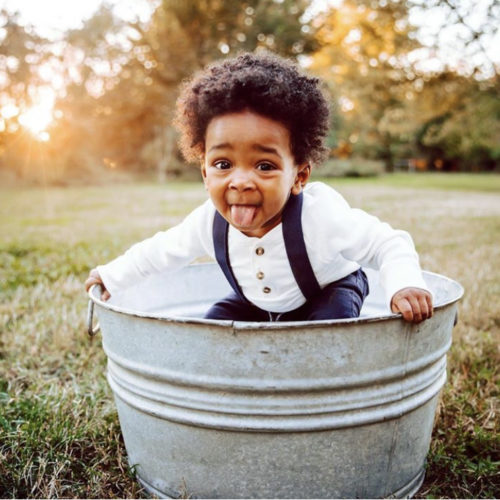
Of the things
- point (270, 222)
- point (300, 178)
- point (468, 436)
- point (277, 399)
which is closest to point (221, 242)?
point (270, 222)

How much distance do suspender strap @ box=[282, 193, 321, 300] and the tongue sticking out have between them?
0.14 metres

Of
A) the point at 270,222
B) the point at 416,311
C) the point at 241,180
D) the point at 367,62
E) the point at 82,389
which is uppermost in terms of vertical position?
the point at 367,62

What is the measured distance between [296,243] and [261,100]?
38 cm

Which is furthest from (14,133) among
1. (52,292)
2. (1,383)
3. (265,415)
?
(265,415)

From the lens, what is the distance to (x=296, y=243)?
1547 millimetres

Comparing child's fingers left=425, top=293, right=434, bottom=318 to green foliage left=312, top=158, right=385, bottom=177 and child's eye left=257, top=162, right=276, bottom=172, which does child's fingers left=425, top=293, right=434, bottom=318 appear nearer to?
child's eye left=257, top=162, right=276, bottom=172

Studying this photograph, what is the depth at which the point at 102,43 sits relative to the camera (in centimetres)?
1800

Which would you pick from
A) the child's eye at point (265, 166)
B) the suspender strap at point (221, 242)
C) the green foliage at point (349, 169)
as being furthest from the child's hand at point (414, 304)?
the green foliage at point (349, 169)

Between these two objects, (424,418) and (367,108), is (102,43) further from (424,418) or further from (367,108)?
(424,418)

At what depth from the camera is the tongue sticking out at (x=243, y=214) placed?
1.45 meters

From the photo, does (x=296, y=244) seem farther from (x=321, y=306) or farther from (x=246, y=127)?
(x=246, y=127)

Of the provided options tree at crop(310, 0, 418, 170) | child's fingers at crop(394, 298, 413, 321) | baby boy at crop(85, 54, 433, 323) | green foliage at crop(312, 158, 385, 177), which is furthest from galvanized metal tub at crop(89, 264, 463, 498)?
green foliage at crop(312, 158, 385, 177)

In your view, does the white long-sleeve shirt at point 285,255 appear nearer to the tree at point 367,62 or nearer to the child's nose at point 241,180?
the child's nose at point 241,180

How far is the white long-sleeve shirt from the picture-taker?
4.80 feet
